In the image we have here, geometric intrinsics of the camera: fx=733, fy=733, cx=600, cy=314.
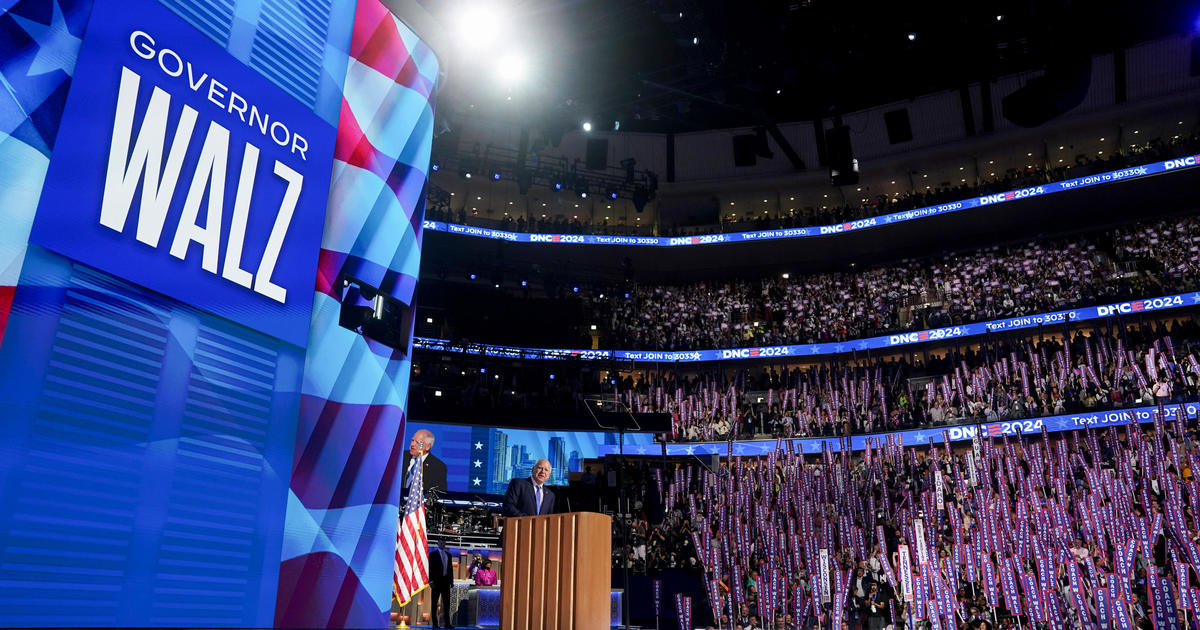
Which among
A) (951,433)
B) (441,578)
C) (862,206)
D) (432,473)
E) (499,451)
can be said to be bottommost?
(441,578)

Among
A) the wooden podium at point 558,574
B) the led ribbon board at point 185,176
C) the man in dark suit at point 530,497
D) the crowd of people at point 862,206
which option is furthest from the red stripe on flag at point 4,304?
the crowd of people at point 862,206

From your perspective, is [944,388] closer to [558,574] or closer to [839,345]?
[839,345]

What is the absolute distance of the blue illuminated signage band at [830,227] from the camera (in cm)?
2366

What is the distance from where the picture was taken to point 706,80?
1828 centimetres

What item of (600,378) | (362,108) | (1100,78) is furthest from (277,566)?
(1100,78)

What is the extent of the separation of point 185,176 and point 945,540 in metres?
15.3

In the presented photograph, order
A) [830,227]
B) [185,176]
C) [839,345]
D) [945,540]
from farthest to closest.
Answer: [830,227], [839,345], [945,540], [185,176]

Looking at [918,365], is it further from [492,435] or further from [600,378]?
[492,435]

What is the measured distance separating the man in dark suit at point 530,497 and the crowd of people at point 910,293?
855 inches

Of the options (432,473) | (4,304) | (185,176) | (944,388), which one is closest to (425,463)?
(432,473)

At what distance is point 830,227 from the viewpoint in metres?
28.4

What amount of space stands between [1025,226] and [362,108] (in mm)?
29423

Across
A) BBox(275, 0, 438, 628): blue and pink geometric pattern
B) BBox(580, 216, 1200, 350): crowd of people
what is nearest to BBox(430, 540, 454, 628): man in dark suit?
BBox(275, 0, 438, 628): blue and pink geometric pattern

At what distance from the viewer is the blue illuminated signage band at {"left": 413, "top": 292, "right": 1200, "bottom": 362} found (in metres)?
22.4
